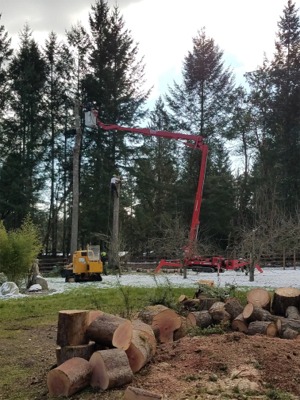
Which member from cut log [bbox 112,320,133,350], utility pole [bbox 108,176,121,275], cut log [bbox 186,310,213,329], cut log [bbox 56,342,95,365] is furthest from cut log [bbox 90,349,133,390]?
utility pole [bbox 108,176,121,275]

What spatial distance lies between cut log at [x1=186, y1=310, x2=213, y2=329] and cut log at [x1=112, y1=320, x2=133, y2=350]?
6.12 feet

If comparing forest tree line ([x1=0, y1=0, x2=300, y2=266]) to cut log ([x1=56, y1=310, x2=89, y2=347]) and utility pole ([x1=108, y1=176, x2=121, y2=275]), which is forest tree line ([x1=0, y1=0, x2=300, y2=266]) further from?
cut log ([x1=56, y1=310, x2=89, y2=347])

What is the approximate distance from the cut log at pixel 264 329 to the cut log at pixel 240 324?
19 cm

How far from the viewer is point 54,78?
106 feet

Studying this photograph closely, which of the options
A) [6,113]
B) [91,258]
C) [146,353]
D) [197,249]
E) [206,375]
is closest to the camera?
[206,375]

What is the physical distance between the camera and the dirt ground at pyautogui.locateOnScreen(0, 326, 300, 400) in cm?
414

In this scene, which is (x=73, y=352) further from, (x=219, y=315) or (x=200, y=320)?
(x=219, y=315)

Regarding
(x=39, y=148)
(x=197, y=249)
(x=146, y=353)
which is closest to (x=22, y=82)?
(x=39, y=148)

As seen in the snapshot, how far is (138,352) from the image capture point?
473cm

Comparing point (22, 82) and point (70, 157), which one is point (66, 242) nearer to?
point (70, 157)

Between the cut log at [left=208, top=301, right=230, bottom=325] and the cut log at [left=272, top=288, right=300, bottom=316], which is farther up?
the cut log at [left=272, top=288, right=300, bottom=316]

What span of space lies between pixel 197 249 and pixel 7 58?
20895 mm

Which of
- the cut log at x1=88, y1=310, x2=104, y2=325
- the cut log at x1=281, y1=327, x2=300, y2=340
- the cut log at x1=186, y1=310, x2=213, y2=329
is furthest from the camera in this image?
the cut log at x1=186, y1=310, x2=213, y2=329

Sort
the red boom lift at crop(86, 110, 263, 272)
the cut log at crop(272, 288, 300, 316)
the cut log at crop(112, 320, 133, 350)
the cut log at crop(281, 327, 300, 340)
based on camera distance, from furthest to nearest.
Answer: the red boom lift at crop(86, 110, 263, 272), the cut log at crop(272, 288, 300, 316), the cut log at crop(281, 327, 300, 340), the cut log at crop(112, 320, 133, 350)
